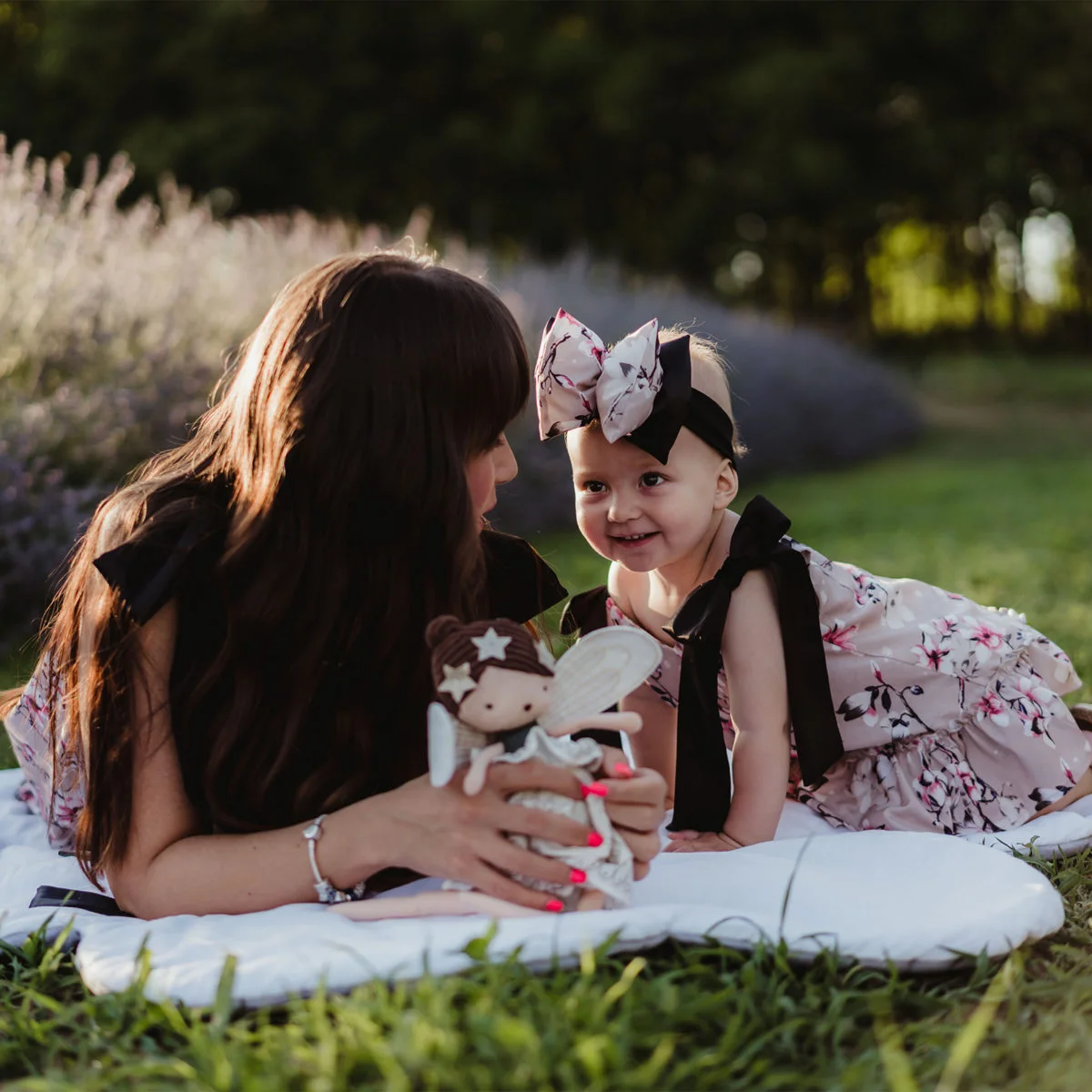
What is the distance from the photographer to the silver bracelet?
1.92m

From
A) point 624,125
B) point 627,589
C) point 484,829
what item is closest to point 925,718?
point 627,589

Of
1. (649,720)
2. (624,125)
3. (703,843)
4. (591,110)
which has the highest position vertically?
(591,110)

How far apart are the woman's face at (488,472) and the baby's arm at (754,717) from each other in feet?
1.88

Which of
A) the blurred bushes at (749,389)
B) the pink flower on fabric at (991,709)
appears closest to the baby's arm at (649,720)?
the pink flower on fabric at (991,709)

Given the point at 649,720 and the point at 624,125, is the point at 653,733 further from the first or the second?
the point at 624,125

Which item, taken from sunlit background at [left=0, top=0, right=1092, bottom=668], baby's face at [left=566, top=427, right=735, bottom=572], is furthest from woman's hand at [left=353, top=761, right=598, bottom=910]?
sunlit background at [left=0, top=0, right=1092, bottom=668]

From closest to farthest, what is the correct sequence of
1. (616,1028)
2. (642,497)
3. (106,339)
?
(616,1028) < (642,497) < (106,339)

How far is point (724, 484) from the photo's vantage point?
8.38ft

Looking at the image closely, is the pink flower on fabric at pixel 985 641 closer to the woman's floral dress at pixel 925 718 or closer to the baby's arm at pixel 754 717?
the woman's floral dress at pixel 925 718

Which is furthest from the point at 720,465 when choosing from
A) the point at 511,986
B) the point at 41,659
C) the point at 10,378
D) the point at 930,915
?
the point at 10,378

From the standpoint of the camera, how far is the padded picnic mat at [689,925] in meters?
1.71

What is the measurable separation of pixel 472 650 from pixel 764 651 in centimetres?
85

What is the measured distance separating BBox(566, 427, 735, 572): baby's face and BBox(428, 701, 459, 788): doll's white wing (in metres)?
0.74

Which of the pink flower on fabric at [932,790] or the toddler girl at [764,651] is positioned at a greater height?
the toddler girl at [764,651]
